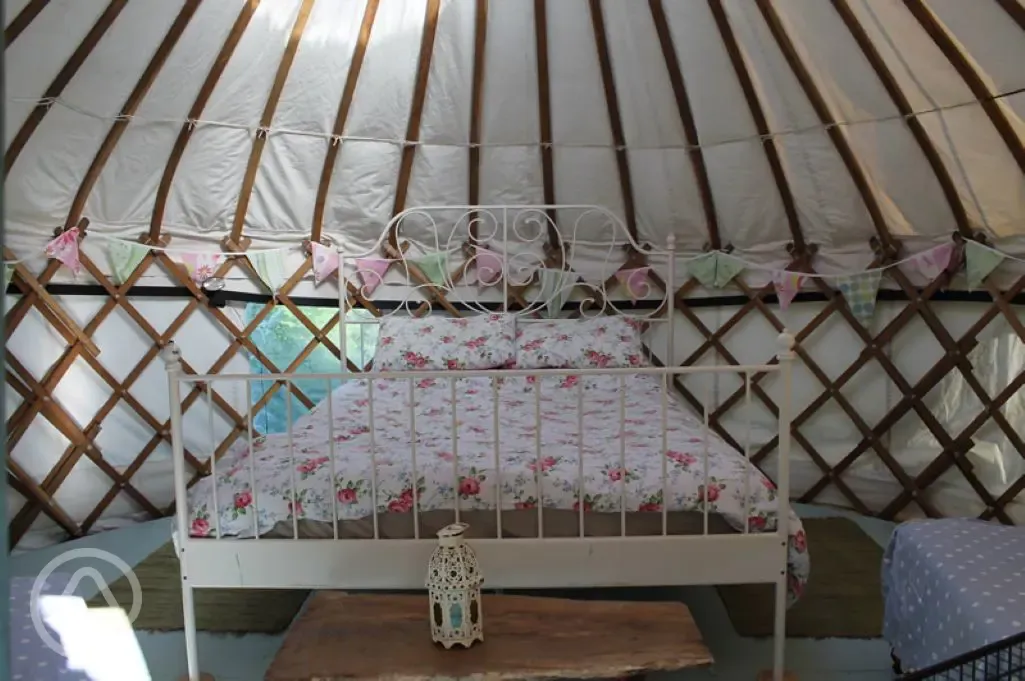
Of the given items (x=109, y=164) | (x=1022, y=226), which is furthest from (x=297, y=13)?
(x=1022, y=226)

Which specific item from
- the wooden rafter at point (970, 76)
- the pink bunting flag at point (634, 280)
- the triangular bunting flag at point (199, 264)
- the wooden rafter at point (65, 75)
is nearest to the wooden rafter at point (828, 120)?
the wooden rafter at point (970, 76)

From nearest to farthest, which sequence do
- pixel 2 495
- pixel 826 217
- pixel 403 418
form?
pixel 2 495
pixel 403 418
pixel 826 217

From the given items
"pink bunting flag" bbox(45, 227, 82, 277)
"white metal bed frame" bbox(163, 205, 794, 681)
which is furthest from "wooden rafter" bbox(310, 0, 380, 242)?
"white metal bed frame" bbox(163, 205, 794, 681)

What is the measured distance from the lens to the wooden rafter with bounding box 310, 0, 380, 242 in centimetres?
308

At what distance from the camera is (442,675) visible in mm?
1811

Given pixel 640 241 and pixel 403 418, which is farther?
pixel 640 241

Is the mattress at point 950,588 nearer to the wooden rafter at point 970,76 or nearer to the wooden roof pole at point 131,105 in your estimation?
the wooden rafter at point 970,76

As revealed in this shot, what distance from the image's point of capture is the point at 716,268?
3.98 meters

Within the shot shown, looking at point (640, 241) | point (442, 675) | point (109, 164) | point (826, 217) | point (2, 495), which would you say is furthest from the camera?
point (640, 241)

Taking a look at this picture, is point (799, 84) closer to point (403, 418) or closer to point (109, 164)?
point (403, 418)

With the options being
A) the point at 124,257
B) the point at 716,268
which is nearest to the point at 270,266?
the point at 124,257

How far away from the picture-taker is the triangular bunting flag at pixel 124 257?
359cm

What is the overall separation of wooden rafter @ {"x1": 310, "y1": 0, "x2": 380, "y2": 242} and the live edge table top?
2.13 m

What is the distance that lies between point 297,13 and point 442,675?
2.44 m
